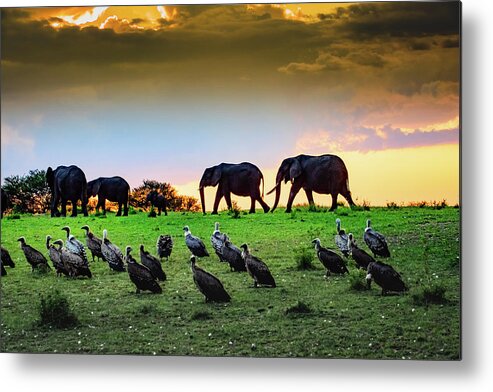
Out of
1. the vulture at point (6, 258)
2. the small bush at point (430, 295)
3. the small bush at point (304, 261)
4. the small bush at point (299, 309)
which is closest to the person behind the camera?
the small bush at point (430, 295)

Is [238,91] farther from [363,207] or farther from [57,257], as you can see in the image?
[57,257]

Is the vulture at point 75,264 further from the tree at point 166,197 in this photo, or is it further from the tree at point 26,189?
the tree at point 166,197

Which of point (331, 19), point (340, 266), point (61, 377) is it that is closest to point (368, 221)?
point (340, 266)

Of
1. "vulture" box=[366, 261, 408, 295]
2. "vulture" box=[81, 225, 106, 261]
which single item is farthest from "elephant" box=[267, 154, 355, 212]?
"vulture" box=[81, 225, 106, 261]

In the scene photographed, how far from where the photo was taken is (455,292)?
6.22 metres

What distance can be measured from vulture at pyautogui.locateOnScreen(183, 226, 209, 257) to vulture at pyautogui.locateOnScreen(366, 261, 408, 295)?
3.67ft

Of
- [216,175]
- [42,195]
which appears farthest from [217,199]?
[42,195]

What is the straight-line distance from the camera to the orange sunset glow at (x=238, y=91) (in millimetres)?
6312

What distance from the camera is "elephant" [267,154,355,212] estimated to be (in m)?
6.46

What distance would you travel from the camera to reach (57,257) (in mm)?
6750

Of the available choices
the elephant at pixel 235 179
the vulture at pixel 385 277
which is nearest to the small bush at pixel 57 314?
the elephant at pixel 235 179

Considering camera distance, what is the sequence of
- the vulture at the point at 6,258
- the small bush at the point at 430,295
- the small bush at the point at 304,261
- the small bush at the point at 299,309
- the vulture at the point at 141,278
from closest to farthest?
the small bush at the point at 430,295
the small bush at the point at 299,309
the small bush at the point at 304,261
the vulture at the point at 141,278
the vulture at the point at 6,258

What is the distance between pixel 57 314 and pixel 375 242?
7.26ft

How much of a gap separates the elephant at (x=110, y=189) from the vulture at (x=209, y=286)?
28.3 inches
